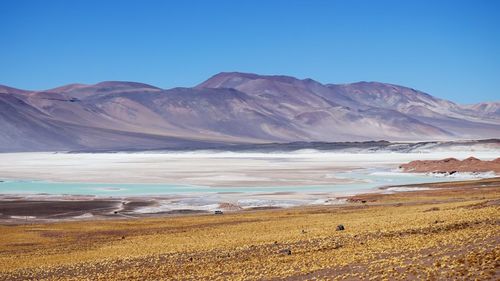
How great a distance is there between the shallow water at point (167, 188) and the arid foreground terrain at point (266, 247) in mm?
16093

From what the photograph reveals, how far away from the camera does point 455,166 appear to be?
2472 inches

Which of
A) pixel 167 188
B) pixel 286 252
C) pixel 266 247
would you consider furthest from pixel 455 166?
pixel 286 252

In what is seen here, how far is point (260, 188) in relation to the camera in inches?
2026

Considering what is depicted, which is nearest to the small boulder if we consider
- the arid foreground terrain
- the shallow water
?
the arid foreground terrain

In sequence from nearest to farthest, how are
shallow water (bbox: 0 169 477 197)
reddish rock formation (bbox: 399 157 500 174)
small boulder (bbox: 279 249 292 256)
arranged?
small boulder (bbox: 279 249 292 256) → shallow water (bbox: 0 169 477 197) → reddish rock formation (bbox: 399 157 500 174)

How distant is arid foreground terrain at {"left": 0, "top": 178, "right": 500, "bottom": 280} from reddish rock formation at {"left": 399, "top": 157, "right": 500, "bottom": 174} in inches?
1242

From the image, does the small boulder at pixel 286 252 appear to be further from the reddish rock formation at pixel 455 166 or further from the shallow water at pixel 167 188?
the reddish rock formation at pixel 455 166

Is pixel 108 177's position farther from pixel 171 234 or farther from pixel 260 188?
pixel 171 234

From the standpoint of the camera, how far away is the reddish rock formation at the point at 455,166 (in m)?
60.3

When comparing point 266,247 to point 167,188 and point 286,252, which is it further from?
point 167,188

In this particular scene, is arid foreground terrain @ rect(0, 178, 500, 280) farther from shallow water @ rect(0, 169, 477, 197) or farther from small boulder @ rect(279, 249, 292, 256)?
shallow water @ rect(0, 169, 477, 197)

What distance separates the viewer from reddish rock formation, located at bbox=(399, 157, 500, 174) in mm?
60319

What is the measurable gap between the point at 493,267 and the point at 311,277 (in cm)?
387

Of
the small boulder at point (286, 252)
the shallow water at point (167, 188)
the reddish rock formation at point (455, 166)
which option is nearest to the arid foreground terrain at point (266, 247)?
the small boulder at point (286, 252)
